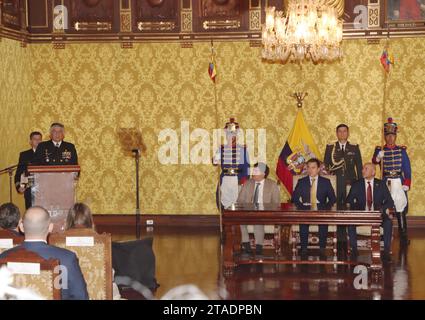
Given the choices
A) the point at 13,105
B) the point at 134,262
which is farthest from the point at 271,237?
the point at 13,105

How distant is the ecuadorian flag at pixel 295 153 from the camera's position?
12.6 metres

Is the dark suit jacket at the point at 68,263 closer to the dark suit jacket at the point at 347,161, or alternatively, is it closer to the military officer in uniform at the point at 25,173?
the military officer in uniform at the point at 25,173

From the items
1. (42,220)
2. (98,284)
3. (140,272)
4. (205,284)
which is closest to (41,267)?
(42,220)

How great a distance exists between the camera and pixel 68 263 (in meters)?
4.44

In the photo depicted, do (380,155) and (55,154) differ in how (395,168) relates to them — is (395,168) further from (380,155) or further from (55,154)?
(55,154)

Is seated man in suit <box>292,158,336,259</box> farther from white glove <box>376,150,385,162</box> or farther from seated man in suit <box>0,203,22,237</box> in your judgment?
seated man in suit <box>0,203,22,237</box>

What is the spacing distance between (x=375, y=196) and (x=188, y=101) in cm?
476

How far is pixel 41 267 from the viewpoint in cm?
403

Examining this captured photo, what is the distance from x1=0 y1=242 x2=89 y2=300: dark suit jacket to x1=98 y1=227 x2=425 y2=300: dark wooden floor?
2.27 meters

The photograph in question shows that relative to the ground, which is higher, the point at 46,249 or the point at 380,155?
the point at 380,155

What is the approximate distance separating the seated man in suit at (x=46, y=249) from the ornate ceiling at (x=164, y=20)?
9250 millimetres

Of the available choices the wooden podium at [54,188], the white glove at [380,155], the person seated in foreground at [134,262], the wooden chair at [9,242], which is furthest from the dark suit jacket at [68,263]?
the white glove at [380,155]

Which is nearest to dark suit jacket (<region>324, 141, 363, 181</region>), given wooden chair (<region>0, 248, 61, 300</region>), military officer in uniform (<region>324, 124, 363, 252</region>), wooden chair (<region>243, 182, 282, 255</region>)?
military officer in uniform (<region>324, 124, 363, 252</region>)

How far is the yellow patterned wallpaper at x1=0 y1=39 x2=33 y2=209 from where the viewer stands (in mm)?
12117
